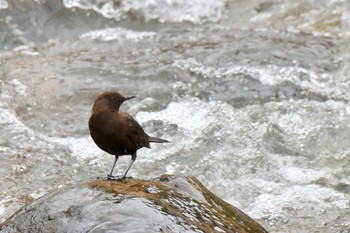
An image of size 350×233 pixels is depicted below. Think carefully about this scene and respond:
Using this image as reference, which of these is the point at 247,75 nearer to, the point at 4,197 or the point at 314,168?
the point at 314,168

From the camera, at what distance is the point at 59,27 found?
9.47 meters

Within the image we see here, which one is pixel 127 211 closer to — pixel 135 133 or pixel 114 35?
pixel 135 133

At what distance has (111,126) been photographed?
462cm

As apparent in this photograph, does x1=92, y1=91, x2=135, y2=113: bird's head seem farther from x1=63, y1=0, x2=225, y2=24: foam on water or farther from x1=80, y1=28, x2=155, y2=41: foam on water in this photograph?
x1=63, y1=0, x2=225, y2=24: foam on water

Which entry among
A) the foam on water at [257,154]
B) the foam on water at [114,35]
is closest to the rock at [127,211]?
the foam on water at [257,154]

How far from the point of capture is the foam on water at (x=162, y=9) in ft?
32.6

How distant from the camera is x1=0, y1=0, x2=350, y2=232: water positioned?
643 cm

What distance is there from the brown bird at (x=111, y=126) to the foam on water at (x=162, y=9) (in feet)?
17.2

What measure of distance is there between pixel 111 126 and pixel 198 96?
326cm

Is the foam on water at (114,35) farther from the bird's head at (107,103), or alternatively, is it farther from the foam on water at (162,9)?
the bird's head at (107,103)

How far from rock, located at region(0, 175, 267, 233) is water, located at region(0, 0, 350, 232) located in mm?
1789

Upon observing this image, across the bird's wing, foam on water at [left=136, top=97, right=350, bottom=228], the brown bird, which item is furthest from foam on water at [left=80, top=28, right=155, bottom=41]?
the brown bird

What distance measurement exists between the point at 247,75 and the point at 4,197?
124 inches

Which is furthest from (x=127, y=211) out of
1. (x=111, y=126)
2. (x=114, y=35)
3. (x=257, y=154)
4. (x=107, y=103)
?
(x=114, y=35)
